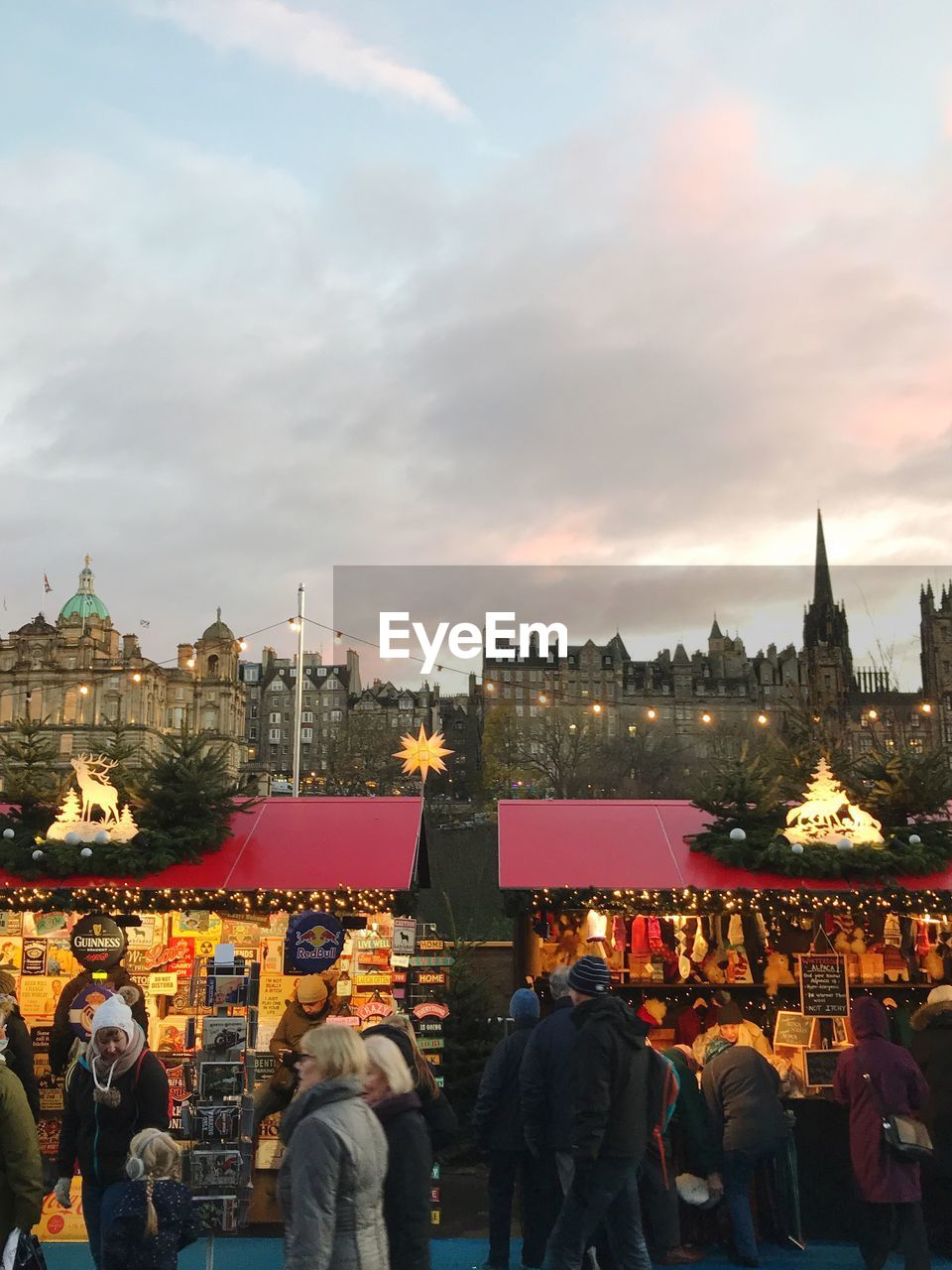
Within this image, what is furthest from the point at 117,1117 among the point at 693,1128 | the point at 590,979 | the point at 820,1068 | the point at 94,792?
the point at 820,1068

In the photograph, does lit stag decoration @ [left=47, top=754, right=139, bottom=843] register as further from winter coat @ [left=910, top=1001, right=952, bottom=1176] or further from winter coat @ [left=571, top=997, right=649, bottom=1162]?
winter coat @ [left=910, top=1001, right=952, bottom=1176]

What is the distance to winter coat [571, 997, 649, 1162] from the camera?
18.4 ft

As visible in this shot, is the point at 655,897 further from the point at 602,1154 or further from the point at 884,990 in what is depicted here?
the point at 602,1154

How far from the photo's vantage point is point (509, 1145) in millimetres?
7098

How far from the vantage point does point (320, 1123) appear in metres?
3.98

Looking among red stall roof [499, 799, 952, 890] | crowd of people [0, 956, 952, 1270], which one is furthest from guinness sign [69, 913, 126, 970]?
red stall roof [499, 799, 952, 890]

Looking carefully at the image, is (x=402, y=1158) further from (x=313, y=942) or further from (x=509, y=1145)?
(x=313, y=942)

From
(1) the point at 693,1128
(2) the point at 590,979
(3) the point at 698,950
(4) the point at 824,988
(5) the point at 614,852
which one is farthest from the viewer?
(3) the point at 698,950

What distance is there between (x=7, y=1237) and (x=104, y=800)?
18.3ft

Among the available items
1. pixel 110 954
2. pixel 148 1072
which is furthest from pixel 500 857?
pixel 148 1072

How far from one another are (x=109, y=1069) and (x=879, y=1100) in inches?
178

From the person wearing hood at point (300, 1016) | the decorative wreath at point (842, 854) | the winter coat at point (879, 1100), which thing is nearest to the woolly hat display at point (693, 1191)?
the winter coat at point (879, 1100)

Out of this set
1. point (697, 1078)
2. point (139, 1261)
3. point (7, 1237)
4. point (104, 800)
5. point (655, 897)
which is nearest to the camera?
point (139, 1261)

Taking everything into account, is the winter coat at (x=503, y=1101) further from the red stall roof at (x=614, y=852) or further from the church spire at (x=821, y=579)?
the church spire at (x=821, y=579)
